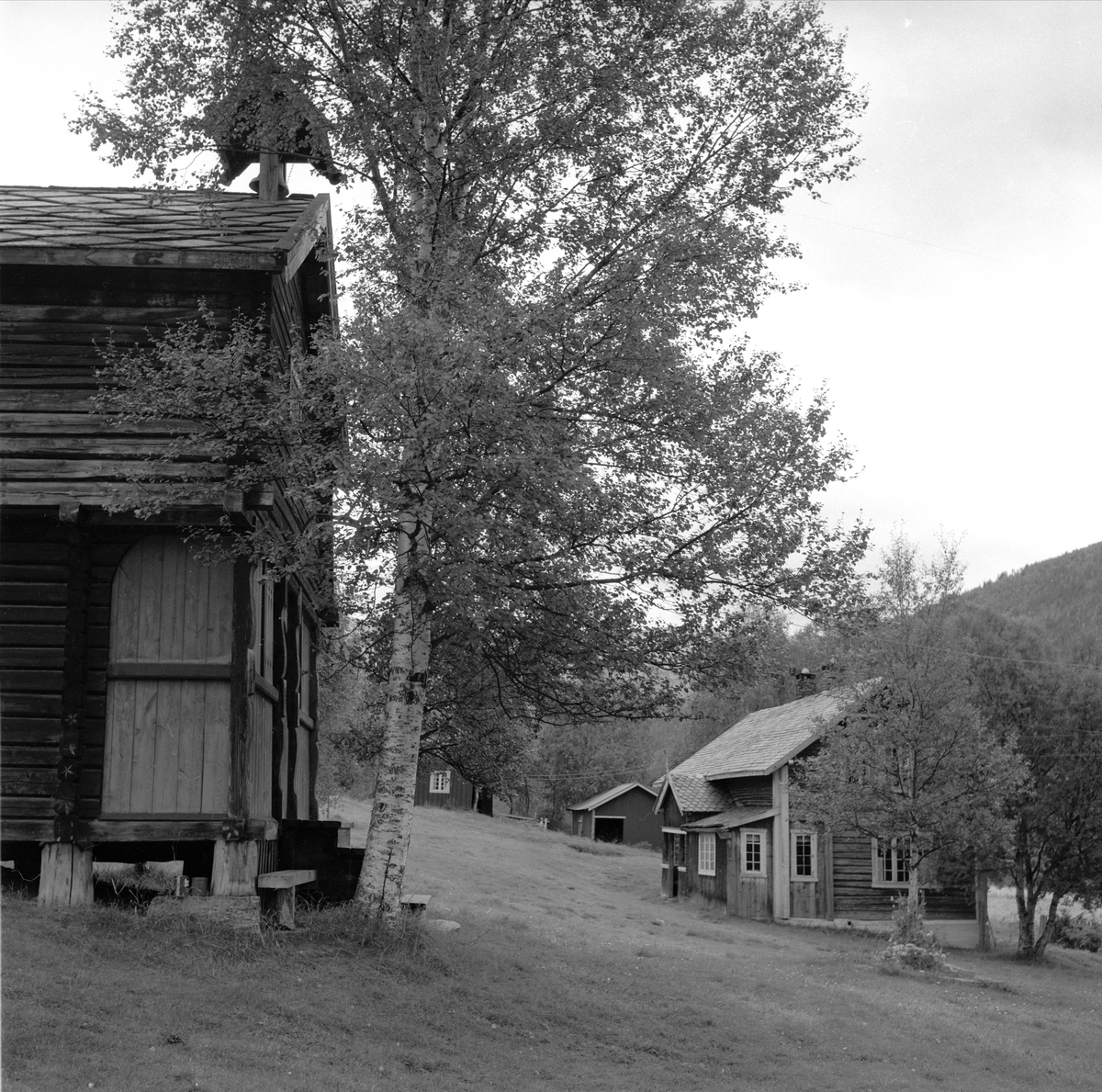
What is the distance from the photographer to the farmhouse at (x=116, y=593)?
11.5 m

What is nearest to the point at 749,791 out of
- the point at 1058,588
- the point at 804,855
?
the point at 804,855

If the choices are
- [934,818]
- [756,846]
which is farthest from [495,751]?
[756,846]

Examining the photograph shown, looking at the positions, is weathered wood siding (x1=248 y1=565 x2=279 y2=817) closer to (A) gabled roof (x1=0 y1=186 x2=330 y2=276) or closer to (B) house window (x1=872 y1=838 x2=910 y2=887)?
(A) gabled roof (x1=0 y1=186 x2=330 y2=276)

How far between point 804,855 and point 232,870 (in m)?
27.2

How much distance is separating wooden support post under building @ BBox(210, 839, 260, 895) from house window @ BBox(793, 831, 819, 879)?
26720 millimetres

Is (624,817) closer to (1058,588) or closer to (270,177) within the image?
(270,177)

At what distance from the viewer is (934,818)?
90.9 feet

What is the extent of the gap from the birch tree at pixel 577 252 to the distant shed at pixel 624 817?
62.1 m

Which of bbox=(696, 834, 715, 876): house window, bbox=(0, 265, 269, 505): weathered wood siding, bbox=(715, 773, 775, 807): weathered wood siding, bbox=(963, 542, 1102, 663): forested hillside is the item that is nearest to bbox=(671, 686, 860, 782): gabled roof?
bbox=(715, 773, 775, 807): weathered wood siding

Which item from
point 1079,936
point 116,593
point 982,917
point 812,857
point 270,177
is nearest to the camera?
point 116,593

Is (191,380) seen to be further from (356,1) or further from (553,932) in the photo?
(553,932)

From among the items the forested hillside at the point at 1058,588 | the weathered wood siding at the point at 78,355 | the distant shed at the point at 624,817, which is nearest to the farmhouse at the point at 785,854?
the weathered wood siding at the point at 78,355

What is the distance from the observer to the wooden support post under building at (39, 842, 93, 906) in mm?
11258

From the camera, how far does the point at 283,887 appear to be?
39.1ft
